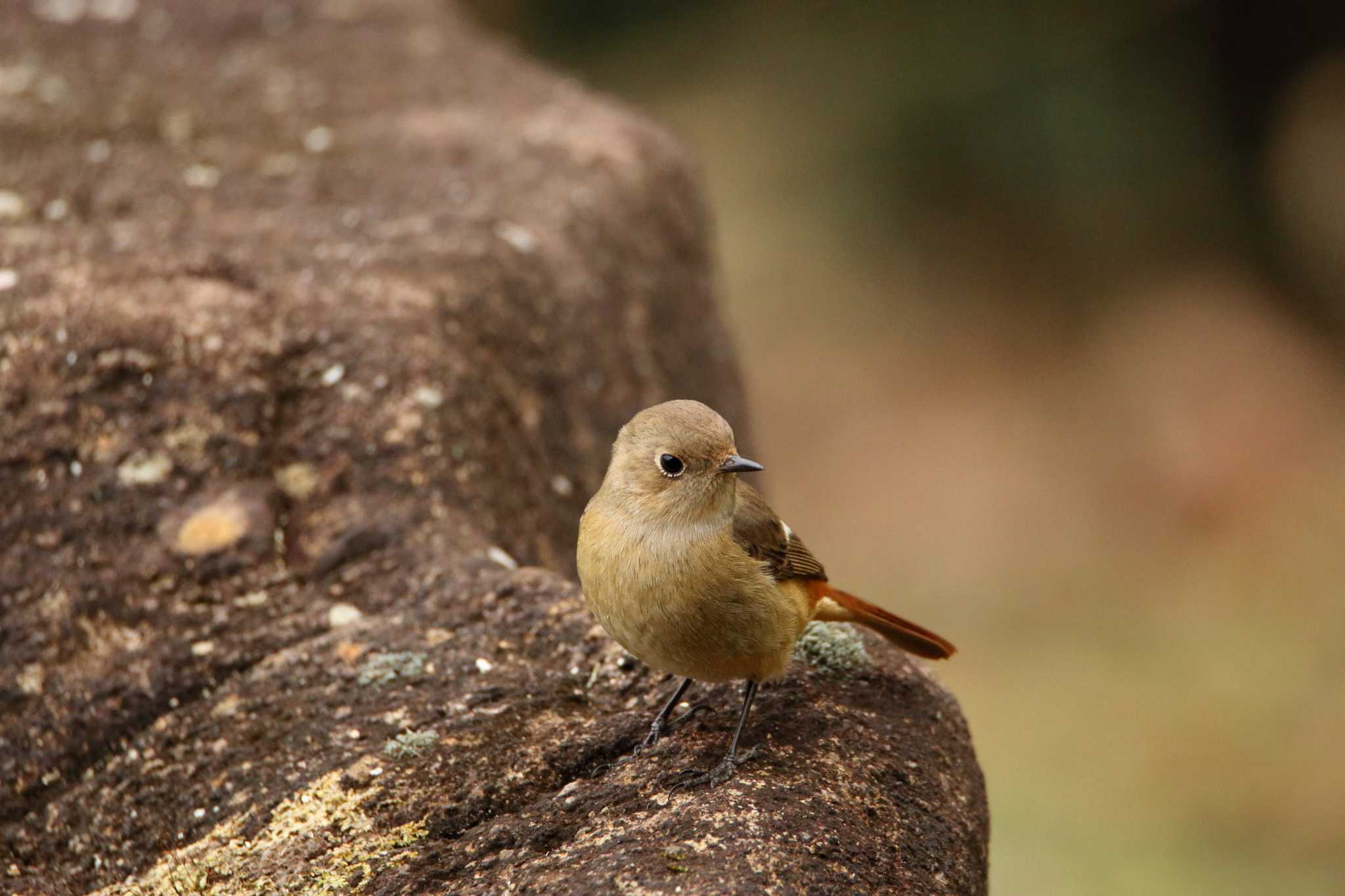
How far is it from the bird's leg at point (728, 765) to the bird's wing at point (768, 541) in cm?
32

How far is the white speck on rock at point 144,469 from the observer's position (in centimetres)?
365

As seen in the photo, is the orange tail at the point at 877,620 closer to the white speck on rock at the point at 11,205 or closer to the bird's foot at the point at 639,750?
the bird's foot at the point at 639,750

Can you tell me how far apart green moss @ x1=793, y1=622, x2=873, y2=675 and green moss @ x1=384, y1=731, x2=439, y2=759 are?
0.92 metres

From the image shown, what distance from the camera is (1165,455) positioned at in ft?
33.2

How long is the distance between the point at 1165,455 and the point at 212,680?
8.36 m

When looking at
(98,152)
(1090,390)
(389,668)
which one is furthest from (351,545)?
(1090,390)

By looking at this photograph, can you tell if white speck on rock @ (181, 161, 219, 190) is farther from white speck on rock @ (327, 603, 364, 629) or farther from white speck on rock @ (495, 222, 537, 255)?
white speck on rock @ (327, 603, 364, 629)

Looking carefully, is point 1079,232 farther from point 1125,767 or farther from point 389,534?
point 389,534

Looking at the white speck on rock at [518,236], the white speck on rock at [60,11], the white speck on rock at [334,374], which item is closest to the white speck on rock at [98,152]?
the white speck on rock at [60,11]

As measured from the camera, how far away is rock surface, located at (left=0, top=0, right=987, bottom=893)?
2807 millimetres

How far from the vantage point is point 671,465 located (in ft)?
10.5

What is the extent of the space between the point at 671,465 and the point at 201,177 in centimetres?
282

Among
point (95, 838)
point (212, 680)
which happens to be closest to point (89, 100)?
point (212, 680)

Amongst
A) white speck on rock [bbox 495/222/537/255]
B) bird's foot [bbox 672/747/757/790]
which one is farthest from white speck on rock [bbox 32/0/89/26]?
bird's foot [bbox 672/747/757/790]
